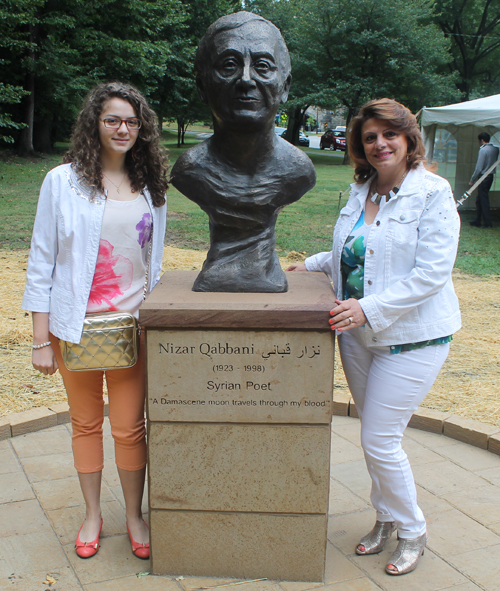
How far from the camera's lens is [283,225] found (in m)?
11.8

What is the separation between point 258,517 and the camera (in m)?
2.76

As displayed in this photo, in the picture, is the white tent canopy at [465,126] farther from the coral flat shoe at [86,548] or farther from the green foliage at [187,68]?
the green foliage at [187,68]

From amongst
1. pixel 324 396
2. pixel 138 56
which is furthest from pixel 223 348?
pixel 138 56

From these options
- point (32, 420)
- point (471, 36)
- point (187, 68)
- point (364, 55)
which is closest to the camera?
point (32, 420)

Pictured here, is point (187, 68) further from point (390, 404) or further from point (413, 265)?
point (390, 404)

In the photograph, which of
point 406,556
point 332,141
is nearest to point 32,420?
point 406,556

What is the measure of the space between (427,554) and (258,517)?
2.90 ft

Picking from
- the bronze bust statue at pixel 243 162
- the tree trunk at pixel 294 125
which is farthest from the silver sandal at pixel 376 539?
the tree trunk at pixel 294 125

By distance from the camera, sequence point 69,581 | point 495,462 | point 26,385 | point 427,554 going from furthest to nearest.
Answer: point 26,385 < point 495,462 < point 427,554 < point 69,581

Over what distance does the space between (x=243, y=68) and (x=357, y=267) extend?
3.18 ft

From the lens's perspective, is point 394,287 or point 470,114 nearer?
point 394,287

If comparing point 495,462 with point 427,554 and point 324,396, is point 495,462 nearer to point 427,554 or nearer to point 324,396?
point 427,554

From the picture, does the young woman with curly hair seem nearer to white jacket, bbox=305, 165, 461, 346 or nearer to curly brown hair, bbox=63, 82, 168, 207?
curly brown hair, bbox=63, 82, 168, 207

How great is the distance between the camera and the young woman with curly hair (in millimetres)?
2561
